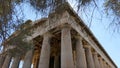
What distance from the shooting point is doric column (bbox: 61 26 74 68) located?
1895cm

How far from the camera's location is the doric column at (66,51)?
62.2ft

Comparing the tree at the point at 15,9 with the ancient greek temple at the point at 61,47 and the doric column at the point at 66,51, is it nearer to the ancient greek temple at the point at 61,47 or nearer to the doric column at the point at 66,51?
the ancient greek temple at the point at 61,47

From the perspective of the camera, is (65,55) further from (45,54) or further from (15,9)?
(15,9)

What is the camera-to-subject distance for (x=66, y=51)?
66.0ft

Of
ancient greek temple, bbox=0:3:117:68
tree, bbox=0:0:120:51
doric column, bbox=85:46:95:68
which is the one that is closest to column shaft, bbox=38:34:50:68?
ancient greek temple, bbox=0:3:117:68

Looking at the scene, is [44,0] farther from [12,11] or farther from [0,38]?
[0,38]

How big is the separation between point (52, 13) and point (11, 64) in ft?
73.1

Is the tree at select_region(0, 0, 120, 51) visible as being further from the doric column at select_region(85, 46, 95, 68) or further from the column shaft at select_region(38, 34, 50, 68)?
the doric column at select_region(85, 46, 95, 68)

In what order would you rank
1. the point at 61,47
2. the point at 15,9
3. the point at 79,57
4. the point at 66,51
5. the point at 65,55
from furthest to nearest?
the point at 79,57 < the point at 61,47 < the point at 66,51 < the point at 65,55 < the point at 15,9

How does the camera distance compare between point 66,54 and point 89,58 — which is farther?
point 89,58

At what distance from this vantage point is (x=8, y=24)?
738cm

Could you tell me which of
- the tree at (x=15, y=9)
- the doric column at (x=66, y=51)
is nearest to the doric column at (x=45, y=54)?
the doric column at (x=66, y=51)

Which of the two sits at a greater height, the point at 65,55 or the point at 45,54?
the point at 45,54

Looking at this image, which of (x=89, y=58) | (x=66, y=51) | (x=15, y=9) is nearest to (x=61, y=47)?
(x=66, y=51)
